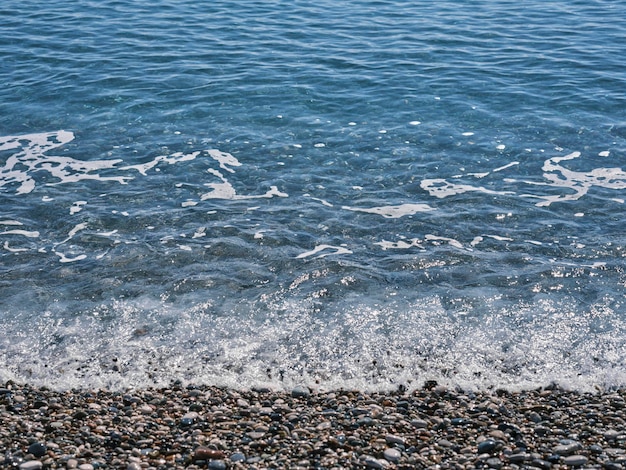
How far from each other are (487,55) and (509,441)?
61.6 feet

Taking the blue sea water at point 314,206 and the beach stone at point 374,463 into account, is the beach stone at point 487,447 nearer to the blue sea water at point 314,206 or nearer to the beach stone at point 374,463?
the beach stone at point 374,463

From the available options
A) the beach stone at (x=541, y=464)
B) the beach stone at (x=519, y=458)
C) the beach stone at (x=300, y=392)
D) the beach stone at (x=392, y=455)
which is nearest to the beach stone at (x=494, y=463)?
the beach stone at (x=519, y=458)

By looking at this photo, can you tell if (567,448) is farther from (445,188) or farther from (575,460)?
(445,188)

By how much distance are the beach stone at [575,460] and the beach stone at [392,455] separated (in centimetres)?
181

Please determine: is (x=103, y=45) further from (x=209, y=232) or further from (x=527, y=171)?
(x=527, y=171)

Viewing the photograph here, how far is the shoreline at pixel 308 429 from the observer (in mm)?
8625

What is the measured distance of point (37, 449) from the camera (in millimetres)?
8602

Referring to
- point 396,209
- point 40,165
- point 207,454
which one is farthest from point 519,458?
point 40,165

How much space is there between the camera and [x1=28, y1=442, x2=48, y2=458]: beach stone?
28.1 ft

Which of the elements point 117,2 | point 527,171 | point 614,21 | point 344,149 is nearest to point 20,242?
point 344,149

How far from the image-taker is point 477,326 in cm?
1238

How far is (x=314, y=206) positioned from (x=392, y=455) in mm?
8263

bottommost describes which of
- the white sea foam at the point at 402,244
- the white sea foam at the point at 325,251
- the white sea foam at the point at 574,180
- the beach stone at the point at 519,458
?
the white sea foam at the point at 325,251

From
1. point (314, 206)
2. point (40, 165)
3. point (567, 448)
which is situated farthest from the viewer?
point (40, 165)
